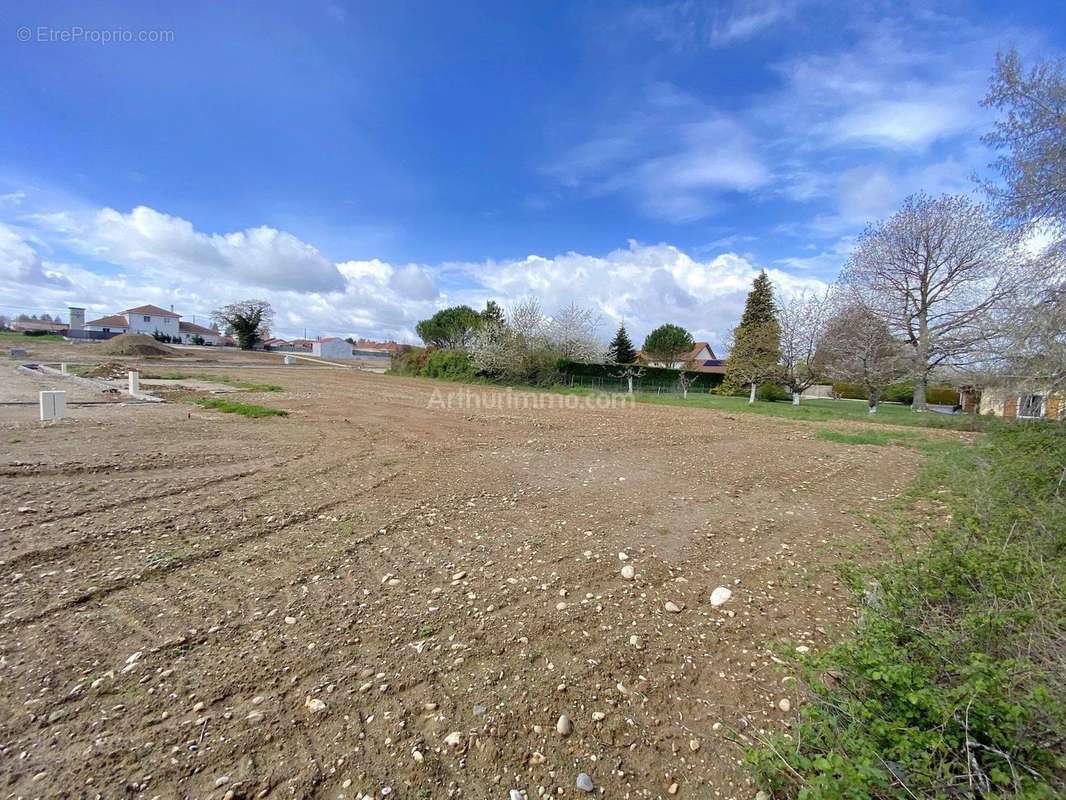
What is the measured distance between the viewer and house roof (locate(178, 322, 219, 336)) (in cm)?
7151

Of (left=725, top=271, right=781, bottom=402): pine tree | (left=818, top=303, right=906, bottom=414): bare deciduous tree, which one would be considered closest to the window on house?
(left=818, top=303, right=906, bottom=414): bare deciduous tree

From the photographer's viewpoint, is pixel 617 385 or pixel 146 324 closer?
pixel 617 385

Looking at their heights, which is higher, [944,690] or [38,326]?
[38,326]

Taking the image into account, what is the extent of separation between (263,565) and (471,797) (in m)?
2.50

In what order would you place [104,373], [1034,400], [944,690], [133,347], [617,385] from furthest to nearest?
1. [133,347]
2. [617,385]
3. [104,373]
4. [1034,400]
5. [944,690]

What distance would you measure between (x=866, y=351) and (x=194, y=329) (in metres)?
91.1

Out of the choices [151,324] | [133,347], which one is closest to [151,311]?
[151,324]

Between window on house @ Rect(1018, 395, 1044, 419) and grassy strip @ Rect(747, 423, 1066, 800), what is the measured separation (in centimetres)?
762

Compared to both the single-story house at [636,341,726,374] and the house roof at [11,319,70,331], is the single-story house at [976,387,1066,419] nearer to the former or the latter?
the single-story house at [636,341,726,374]

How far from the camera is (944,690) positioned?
1671mm

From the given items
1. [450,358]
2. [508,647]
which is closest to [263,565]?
[508,647]

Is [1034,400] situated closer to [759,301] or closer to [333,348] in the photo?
[759,301]

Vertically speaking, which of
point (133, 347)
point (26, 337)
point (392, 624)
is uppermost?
point (26, 337)

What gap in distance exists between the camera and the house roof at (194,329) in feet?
235
